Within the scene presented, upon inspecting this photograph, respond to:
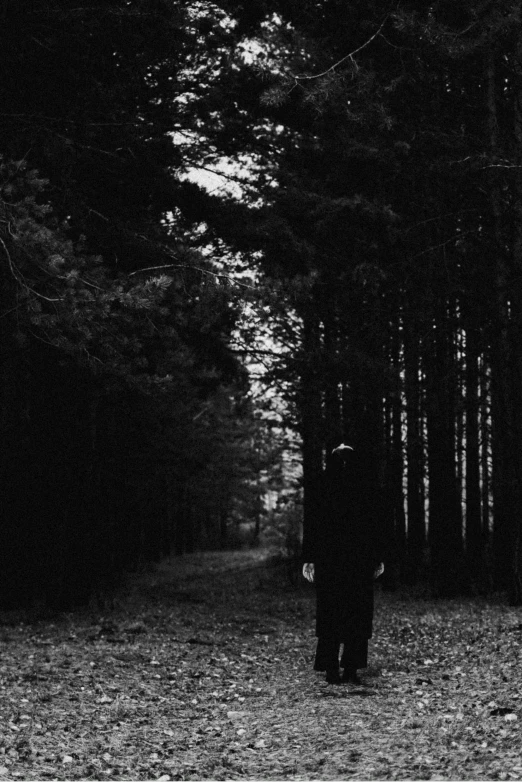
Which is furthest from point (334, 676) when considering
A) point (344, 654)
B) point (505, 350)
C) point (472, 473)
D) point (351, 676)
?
point (472, 473)

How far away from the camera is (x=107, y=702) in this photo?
8.38 meters

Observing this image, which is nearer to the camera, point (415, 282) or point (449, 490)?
point (415, 282)

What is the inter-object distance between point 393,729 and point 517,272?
29.3ft

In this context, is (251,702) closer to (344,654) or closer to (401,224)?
(344,654)

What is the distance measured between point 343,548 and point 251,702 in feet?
5.85

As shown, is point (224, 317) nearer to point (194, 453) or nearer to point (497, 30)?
point (497, 30)

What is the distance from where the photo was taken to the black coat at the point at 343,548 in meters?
8.55

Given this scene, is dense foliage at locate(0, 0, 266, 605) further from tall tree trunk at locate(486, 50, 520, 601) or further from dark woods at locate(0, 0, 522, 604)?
tall tree trunk at locate(486, 50, 520, 601)

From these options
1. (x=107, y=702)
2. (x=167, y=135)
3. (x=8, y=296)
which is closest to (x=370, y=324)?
(x=167, y=135)

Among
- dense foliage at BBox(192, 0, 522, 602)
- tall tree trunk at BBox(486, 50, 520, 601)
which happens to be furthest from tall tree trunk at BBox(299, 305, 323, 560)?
tall tree trunk at BBox(486, 50, 520, 601)

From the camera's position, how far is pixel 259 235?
14.6m

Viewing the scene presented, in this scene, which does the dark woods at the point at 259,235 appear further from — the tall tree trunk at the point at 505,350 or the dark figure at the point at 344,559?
the dark figure at the point at 344,559

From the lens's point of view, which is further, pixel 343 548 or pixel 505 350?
pixel 505 350

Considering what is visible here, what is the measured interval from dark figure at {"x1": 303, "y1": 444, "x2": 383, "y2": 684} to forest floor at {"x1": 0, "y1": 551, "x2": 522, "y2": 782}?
0.41 metres
